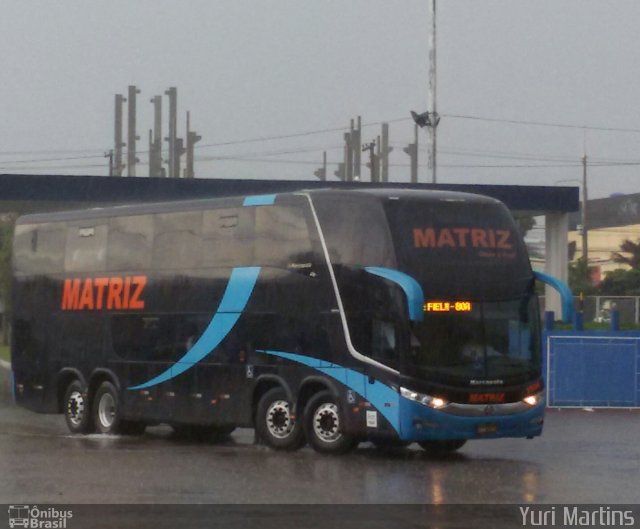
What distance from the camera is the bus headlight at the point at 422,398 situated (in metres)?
18.1

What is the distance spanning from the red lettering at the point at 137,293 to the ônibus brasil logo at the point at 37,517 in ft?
31.9

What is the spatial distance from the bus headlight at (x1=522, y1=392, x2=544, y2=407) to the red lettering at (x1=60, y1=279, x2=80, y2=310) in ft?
26.8

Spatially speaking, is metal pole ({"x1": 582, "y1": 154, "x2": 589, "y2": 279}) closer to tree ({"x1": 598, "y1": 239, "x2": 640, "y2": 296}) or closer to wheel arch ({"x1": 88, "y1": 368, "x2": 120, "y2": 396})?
tree ({"x1": 598, "y1": 239, "x2": 640, "y2": 296})

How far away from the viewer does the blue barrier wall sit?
2933 centimetres

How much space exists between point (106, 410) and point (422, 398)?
688cm

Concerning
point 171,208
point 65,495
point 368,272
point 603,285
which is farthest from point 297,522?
point 603,285

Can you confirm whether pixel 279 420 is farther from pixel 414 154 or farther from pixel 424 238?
pixel 414 154

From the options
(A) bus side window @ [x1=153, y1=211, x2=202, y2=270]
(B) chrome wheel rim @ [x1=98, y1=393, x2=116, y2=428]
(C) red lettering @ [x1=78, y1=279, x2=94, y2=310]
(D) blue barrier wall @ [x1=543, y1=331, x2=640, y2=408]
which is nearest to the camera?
(A) bus side window @ [x1=153, y1=211, x2=202, y2=270]

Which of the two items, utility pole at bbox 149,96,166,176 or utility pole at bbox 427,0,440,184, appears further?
utility pole at bbox 149,96,166,176

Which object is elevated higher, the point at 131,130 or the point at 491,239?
the point at 131,130

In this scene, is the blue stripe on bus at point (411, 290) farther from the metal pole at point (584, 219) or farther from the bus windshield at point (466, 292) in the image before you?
the metal pole at point (584, 219)

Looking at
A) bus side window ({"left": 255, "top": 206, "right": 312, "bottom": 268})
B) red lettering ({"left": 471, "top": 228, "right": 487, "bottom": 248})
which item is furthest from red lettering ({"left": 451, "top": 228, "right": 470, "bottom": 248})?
bus side window ({"left": 255, "top": 206, "right": 312, "bottom": 268})

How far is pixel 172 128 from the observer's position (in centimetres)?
6869

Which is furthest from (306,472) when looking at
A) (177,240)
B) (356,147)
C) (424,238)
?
(356,147)
